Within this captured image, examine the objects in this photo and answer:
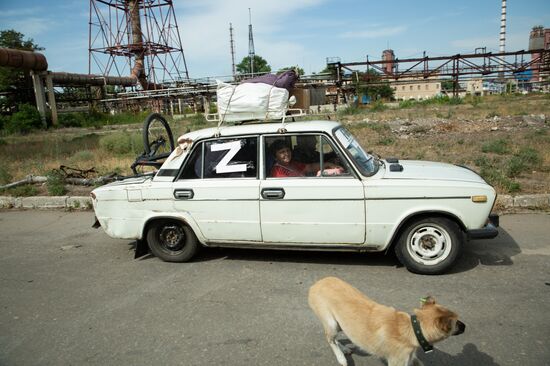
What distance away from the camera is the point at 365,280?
13.8ft

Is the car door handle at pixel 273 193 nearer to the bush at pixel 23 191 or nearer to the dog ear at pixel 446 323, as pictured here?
the dog ear at pixel 446 323

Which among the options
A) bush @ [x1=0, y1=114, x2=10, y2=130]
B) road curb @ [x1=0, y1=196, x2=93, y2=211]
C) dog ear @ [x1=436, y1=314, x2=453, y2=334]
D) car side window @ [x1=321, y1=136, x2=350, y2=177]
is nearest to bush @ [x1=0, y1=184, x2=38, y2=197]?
road curb @ [x1=0, y1=196, x2=93, y2=211]

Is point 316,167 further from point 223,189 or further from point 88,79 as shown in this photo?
point 88,79

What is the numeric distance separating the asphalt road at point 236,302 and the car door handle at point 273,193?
0.93 m

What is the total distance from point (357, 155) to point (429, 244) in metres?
1.29

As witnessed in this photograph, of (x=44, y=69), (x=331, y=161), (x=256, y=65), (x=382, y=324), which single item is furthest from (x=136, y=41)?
(x=256, y=65)

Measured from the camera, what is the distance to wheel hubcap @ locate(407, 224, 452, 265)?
4164 millimetres

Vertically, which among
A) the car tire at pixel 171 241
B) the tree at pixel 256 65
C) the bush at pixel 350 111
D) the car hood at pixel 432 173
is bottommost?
the car tire at pixel 171 241

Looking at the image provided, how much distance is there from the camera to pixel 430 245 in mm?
4223

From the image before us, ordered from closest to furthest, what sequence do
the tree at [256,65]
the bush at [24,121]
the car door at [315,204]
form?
the car door at [315,204]
the bush at [24,121]
the tree at [256,65]

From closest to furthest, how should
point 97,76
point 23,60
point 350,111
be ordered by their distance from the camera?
point 350,111 → point 23,60 → point 97,76

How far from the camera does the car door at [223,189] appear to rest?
452 centimetres

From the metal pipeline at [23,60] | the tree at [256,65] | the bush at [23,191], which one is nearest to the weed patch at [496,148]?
the bush at [23,191]

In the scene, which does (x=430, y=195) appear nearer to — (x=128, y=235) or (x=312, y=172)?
(x=312, y=172)
